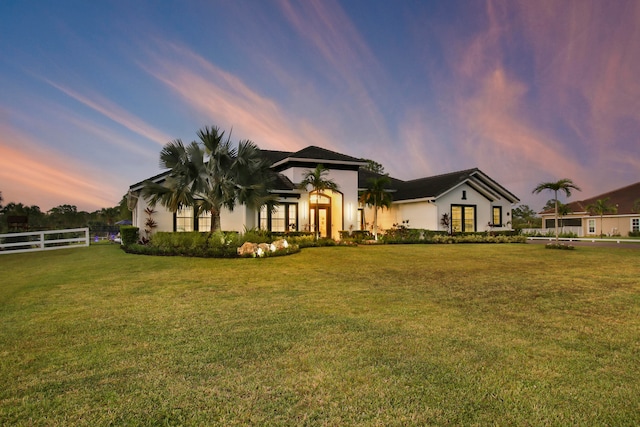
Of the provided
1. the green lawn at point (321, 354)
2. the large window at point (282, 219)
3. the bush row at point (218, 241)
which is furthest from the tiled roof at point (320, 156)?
the green lawn at point (321, 354)

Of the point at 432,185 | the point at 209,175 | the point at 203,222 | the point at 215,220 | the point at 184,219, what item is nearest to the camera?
the point at 209,175

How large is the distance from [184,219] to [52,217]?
23.3 m

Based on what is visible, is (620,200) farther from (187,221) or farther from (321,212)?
(187,221)

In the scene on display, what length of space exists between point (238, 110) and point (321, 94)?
16.1 feet

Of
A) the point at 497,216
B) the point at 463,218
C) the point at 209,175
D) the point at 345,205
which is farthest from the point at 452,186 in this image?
the point at 209,175

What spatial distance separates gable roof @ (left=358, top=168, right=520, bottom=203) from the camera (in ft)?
77.8

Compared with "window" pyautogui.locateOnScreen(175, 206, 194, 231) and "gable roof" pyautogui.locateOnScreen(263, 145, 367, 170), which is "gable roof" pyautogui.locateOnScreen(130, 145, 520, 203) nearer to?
"gable roof" pyautogui.locateOnScreen(263, 145, 367, 170)

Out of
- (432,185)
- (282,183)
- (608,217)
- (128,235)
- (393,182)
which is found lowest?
(128,235)

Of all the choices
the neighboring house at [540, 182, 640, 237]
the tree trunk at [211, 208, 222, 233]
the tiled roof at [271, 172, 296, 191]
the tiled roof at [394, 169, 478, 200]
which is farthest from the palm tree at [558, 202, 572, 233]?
the tree trunk at [211, 208, 222, 233]

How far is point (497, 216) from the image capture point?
84.7ft

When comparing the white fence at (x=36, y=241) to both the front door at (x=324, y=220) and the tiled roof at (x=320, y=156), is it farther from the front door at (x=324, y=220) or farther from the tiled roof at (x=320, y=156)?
the front door at (x=324, y=220)

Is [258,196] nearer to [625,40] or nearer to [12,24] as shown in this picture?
[12,24]

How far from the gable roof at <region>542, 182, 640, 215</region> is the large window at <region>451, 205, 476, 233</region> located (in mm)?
19413

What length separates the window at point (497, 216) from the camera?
25569 millimetres
